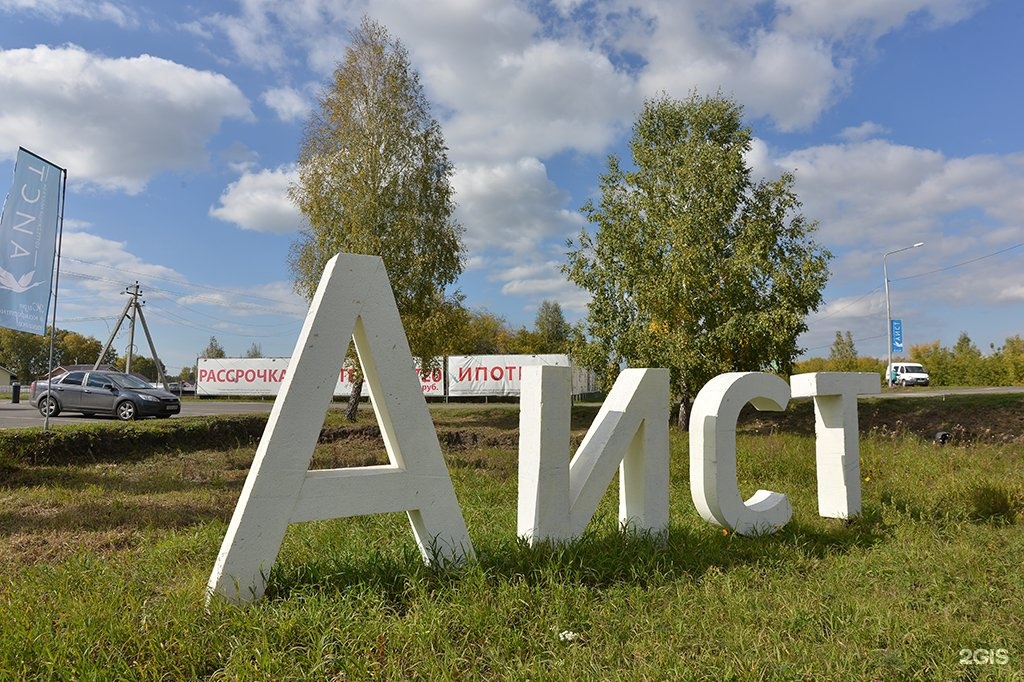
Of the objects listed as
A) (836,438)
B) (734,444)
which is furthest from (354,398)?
(734,444)

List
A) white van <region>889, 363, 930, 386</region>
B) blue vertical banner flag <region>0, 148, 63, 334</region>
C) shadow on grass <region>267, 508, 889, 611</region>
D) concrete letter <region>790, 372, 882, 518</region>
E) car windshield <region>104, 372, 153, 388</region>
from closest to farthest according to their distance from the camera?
shadow on grass <region>267, 508, 889, 611</region> → concrete letter <region>790, 372, 882, 518</region> → blue vertical banner flag <region>0, 148, 63, 334</region> → car windshield <region>104, 372, 153, 388</region> → white van <region>889, 363, 930, 386</region>

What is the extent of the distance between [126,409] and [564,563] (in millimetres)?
18205

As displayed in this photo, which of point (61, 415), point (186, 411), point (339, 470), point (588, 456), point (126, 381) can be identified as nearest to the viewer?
point (339, 470)

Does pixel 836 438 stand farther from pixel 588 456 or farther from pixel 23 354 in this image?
pixel 23 354

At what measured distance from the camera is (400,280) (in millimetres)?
17859

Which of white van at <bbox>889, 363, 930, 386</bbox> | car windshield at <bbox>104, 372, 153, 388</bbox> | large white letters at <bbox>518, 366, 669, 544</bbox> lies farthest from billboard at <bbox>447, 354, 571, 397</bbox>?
large white letters at <bbox>518, 366, 669, 544</bbox>

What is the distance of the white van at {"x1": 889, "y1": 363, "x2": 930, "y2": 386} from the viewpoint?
41.1 meters

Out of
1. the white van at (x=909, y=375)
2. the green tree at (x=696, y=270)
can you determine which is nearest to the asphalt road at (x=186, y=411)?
the green tree at (x=696, y=270)

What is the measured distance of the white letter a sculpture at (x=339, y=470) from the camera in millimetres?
3738

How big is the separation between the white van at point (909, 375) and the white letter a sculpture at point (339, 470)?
→ 145 ft

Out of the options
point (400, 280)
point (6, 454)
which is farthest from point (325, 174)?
point (6, 454)

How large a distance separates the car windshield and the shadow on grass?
1749 centimetres

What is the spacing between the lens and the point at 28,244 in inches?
444

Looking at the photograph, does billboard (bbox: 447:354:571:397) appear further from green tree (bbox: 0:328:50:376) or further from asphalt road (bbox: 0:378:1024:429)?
green tree (bbox: 0:328:50:376)
